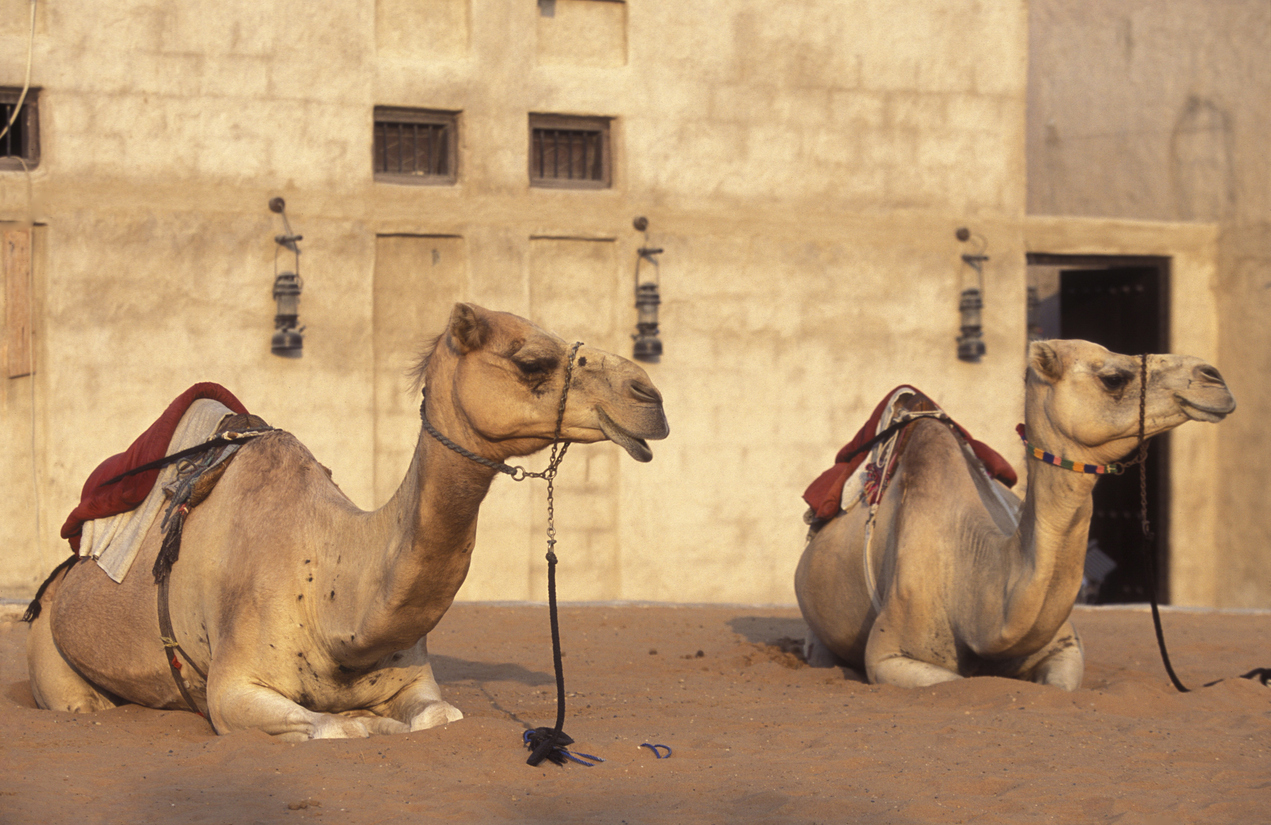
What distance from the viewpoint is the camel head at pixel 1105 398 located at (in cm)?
613

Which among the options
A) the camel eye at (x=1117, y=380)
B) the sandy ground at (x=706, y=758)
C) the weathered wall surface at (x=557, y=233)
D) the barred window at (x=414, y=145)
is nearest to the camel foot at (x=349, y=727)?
the sandy ground at (x=706, y=758)

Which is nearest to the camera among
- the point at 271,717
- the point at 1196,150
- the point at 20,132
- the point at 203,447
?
the point at 271,717

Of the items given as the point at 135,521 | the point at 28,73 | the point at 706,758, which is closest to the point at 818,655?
the point at 706,758

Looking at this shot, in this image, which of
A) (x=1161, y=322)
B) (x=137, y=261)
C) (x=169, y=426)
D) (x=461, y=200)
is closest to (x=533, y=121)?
(x=461, y=200)

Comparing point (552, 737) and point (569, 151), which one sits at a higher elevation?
point (569, 151)

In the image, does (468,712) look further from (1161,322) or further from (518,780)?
(1161,322)

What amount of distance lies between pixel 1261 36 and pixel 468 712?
45.6 ft

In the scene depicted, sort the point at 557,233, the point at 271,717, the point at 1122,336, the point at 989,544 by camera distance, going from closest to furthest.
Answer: the point at 271,717 < the point at 989,544 < the point at 557,233 < the point at 1122,336

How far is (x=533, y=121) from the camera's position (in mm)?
14797

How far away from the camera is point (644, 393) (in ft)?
15.6

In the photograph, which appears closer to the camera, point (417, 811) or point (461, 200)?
point (417, 811)

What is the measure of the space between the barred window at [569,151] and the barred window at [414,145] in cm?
85

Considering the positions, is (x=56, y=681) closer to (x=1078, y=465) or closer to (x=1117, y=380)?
(x=1078, y=465)

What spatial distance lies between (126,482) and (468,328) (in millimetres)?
2385
